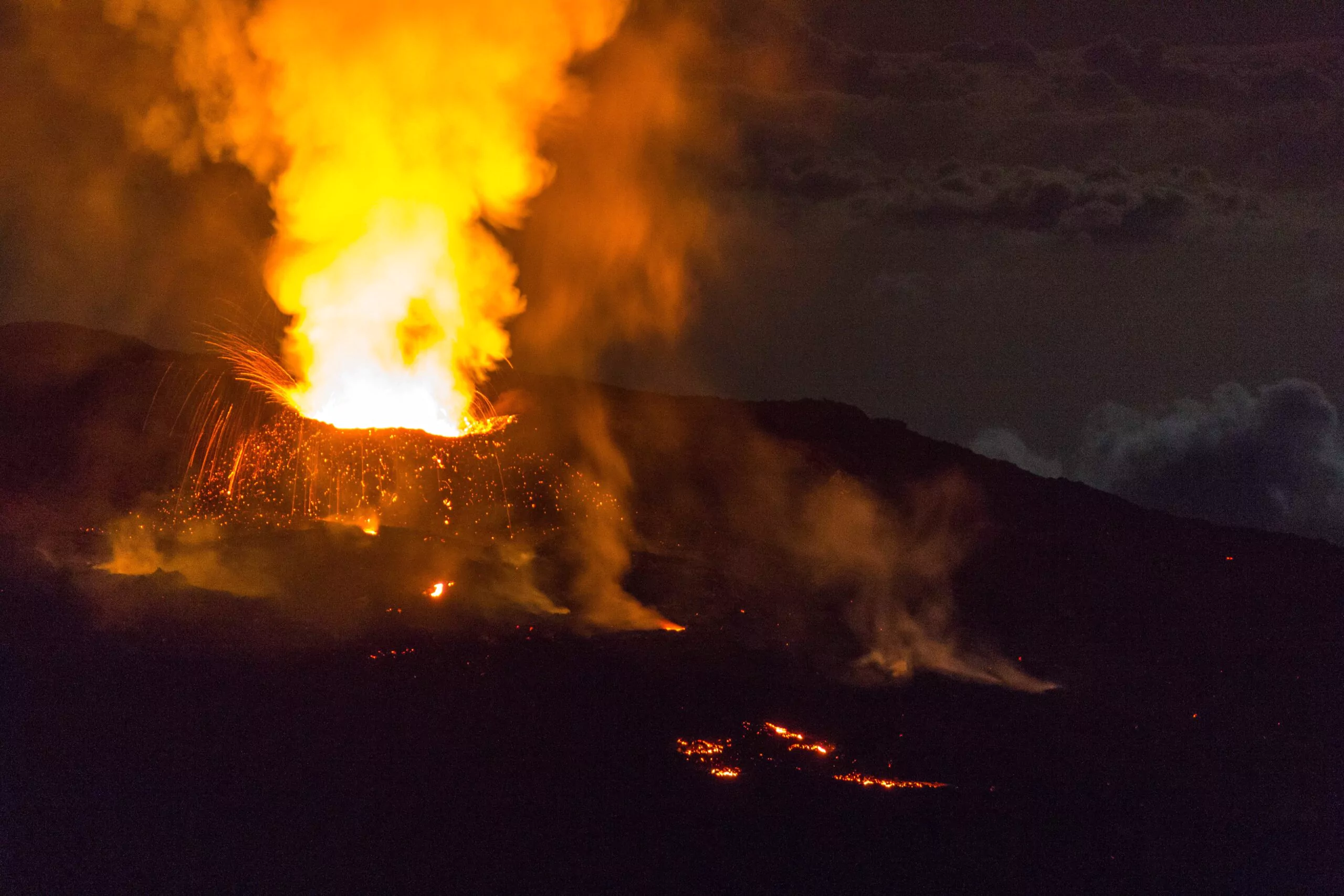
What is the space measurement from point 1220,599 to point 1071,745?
682 cm

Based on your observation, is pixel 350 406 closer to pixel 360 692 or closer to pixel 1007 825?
pixel 360 692

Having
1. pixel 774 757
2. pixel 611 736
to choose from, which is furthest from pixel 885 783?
pixel 611 736

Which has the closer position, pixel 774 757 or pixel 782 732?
pixel 774 757

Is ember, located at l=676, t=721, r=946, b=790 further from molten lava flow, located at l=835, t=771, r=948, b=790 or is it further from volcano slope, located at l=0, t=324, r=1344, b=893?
volcano slope, located at l=0, t=324, r=1344, b=893

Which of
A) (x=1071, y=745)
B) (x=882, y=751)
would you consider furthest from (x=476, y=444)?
(x=1071, y=745)

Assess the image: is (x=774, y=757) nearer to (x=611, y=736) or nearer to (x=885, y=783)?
(x=885, y=783)

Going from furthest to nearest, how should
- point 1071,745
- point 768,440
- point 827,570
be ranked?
point 768,440
point 827,570
point 1071,745

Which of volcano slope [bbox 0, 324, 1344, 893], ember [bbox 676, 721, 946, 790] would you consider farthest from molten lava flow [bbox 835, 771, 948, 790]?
volcano slope [bbox 0, 324, 1344, 893]

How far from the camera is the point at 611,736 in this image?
10.6m

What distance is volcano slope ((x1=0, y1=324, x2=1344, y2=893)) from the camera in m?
9.31

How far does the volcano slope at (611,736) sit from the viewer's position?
931 cm

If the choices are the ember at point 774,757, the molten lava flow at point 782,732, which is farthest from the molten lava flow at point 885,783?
the molten lava flow at point 782,732

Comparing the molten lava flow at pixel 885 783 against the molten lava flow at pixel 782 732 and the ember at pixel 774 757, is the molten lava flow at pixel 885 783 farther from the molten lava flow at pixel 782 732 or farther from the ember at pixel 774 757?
the molten lava flow at pixel 782 732

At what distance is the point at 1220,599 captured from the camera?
674 inches
